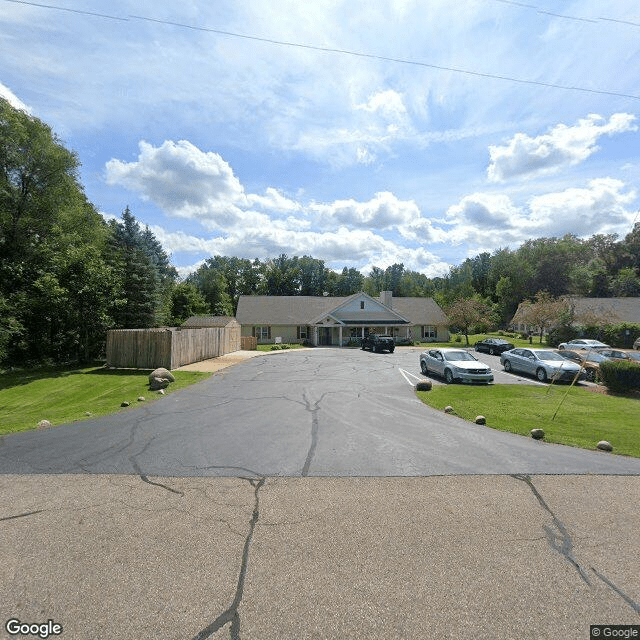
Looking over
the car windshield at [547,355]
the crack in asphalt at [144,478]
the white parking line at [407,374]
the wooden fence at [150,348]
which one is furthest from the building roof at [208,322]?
the crack in asphalt at [144,478]

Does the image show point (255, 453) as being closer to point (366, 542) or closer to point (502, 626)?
point (366, 542)

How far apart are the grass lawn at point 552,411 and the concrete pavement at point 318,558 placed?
9.91ft

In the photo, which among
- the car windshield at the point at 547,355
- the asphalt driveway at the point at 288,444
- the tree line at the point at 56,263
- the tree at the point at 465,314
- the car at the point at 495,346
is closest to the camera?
the asphalt driveway at the point at 288,444

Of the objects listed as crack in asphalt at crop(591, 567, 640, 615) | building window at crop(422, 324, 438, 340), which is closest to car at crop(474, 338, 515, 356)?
building window at crop(422, 324, 438, 340)

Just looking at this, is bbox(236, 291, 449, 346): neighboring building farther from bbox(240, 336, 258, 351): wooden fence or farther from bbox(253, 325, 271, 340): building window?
bbox(240, 336, 258, 351): wooden fence

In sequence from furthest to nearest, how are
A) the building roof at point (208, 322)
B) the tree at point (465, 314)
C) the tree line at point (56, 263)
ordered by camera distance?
the tree at point (465, 314)
the building roof at point (208, 322)
the tree line at point (56, 263)

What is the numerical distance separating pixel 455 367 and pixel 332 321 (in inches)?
1065

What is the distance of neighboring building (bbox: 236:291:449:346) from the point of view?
44156 mm

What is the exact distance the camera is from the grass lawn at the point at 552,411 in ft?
27.9

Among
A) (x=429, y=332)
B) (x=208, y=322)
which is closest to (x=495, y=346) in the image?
(x=429, y=332)

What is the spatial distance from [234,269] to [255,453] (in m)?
80.0

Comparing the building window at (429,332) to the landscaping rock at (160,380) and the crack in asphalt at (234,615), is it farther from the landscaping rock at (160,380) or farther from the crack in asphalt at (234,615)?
the crack in asphalt at (234,615)

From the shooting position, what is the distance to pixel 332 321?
4331 centimetres

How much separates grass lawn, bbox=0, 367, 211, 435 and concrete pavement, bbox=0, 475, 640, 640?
7.39m
